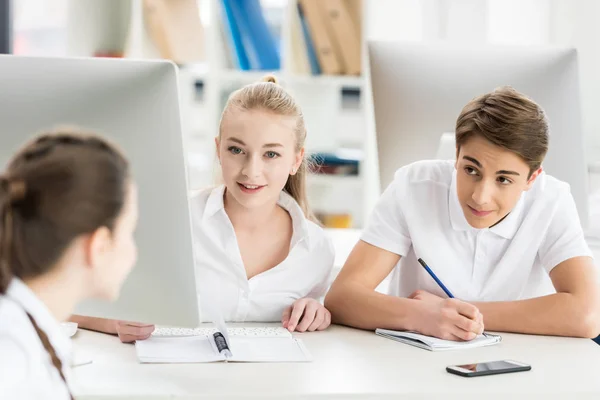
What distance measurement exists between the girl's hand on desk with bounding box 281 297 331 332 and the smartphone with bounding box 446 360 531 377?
0.33 m

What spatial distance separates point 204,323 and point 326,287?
324 millimetres

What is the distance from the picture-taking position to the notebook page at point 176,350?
1.19m

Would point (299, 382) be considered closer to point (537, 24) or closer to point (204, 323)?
point (204, 323)

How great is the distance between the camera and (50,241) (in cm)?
82

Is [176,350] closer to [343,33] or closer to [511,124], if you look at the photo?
[511,124]

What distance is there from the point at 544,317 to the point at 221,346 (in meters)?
0.59

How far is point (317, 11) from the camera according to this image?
3.68 m

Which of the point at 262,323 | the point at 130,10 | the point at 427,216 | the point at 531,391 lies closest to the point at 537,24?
the point at 130,10

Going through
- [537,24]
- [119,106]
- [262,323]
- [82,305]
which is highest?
[537,24]

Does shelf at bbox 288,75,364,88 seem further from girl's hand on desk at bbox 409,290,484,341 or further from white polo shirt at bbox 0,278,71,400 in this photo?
white polo shirt at bbox 0,278,71,400

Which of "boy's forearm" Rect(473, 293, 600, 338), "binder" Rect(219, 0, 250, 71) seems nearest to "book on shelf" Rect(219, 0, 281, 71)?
"binder" Rect(219, 0, 250, 71)

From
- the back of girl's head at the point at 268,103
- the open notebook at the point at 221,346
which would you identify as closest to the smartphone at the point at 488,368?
the open notebook at the point at 221,346

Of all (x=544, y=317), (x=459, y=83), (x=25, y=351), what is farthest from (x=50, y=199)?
(x=459, y=83)

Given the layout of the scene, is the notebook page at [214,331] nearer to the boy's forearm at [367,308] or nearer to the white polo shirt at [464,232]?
the boy's forearm at [367,308]
